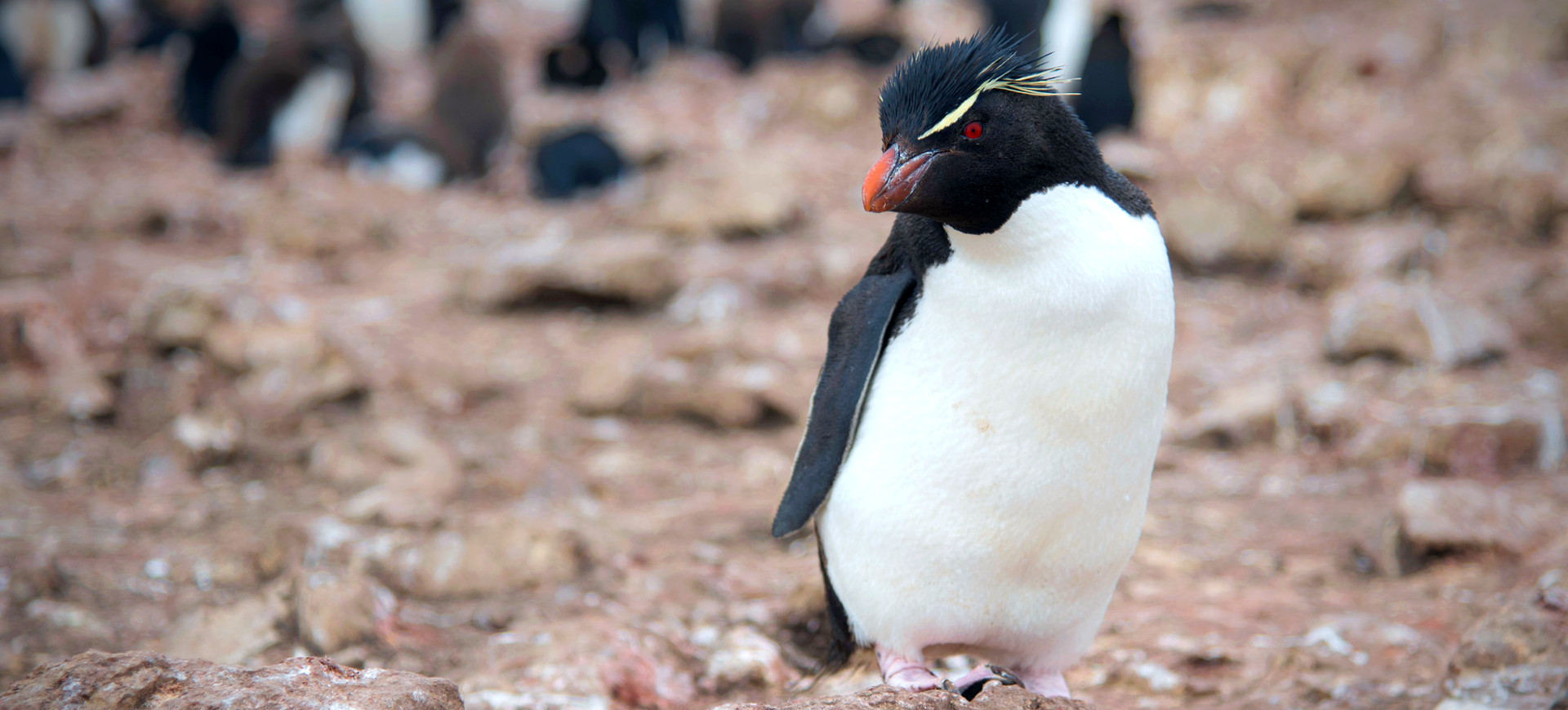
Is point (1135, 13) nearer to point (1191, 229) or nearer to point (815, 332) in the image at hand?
point (1191, 229)

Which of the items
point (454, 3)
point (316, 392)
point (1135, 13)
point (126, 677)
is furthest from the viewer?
point (454, 3)

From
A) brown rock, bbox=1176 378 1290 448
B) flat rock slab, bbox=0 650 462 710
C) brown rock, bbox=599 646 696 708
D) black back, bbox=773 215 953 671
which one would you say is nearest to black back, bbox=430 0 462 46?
brown rock, bbox=1176 378 1290 448

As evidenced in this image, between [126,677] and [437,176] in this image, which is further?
[437,176]

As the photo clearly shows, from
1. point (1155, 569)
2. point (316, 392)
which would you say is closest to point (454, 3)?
point (316, 392)

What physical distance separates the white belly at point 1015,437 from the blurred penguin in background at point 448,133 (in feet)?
23.1

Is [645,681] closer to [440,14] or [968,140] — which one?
[968,140]

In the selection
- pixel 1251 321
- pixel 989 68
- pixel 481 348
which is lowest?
pixel 481 348

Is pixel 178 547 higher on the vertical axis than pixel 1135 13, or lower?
lower

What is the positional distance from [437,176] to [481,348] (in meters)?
3.46

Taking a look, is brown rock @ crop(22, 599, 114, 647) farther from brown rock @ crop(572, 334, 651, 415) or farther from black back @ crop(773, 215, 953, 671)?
brown rock @ crop(572, 334, 651, 415)

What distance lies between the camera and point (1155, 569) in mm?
3389

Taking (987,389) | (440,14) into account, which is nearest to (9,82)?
(440,14)

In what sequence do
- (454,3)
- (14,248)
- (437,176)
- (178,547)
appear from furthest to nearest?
(454,3) → (437,176) → (14,248) → (178,547)

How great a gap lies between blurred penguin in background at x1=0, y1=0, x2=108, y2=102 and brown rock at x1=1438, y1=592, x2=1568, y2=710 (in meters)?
11.3
